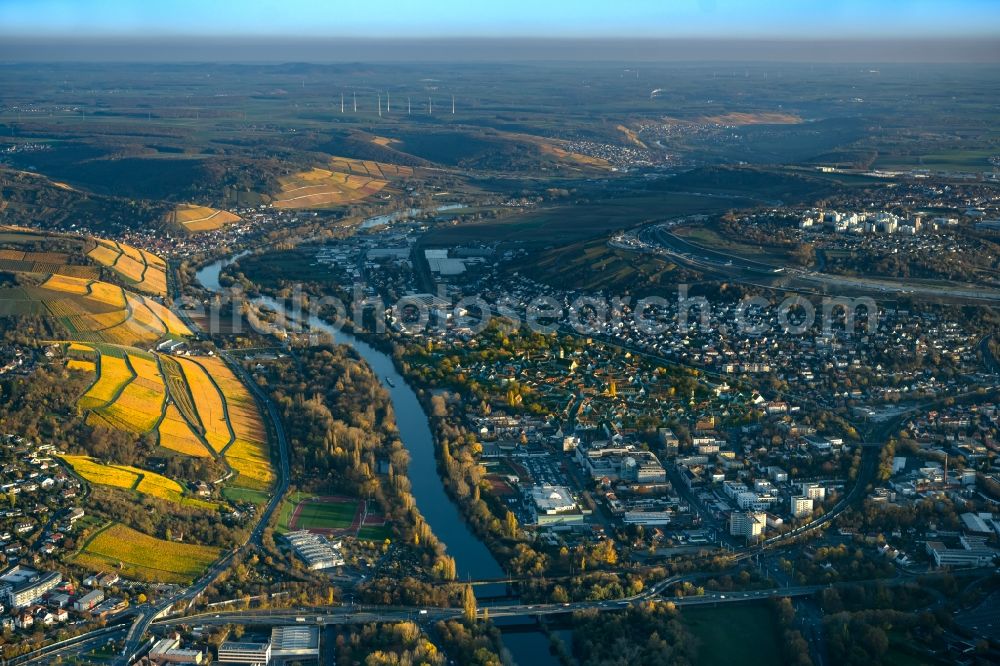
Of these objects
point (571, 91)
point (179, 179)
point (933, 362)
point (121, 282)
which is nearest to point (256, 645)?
point (933, 362)

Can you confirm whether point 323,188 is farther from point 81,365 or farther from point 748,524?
point 748,524

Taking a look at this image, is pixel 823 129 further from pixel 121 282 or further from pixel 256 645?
pixel 256 645

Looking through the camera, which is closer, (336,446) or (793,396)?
(336,446)

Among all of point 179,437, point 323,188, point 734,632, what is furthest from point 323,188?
point 734,632

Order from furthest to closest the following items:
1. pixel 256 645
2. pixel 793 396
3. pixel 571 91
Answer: pixel 571 91 → pixel 793 396 → pixel 256 645

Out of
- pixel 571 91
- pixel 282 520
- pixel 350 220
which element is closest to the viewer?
pixel 282 520

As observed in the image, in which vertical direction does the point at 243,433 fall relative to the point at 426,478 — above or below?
above
